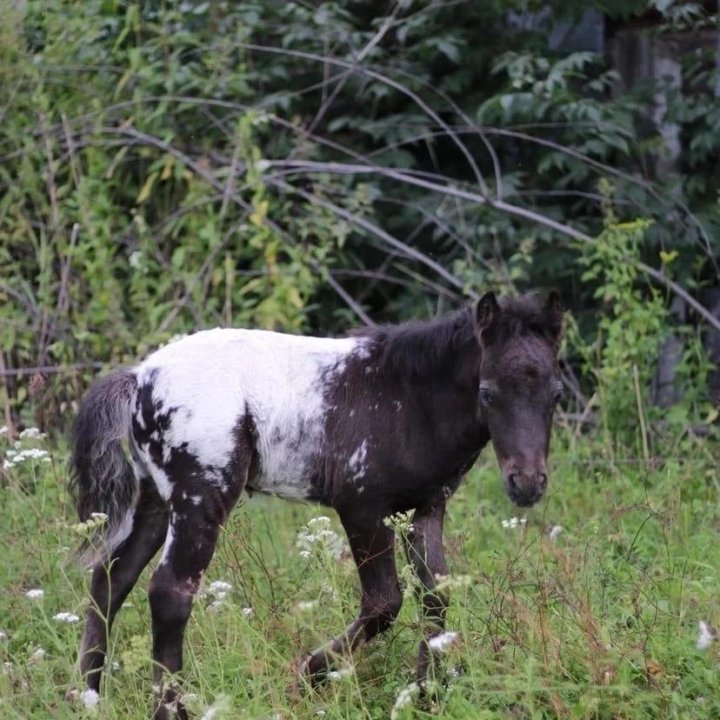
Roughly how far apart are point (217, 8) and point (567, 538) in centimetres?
436

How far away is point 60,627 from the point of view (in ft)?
17.4

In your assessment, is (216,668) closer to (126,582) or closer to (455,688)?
(126,582)

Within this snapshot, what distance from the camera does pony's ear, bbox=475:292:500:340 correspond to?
4574 millimetres

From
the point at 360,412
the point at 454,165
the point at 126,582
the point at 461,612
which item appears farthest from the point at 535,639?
the point at 454,165

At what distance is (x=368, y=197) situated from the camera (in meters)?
7.95

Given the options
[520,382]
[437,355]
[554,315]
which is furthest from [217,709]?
[554,315]

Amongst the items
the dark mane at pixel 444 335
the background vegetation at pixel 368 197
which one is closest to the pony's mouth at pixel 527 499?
the dark mane at pixel 444 335

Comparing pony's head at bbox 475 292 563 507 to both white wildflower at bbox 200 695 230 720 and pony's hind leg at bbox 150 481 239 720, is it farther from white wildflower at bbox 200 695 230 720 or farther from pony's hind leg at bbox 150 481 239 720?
white wildflower at bbox 200 695 230 720

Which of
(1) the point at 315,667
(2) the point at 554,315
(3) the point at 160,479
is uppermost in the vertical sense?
(2) the point at 554,315

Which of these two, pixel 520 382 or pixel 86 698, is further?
pixel 520 382

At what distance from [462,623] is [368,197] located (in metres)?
4.21

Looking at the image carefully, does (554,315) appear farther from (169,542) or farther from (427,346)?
(169,542)

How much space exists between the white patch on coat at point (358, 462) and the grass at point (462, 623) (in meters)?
0.34

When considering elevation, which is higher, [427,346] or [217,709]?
[427,346]
